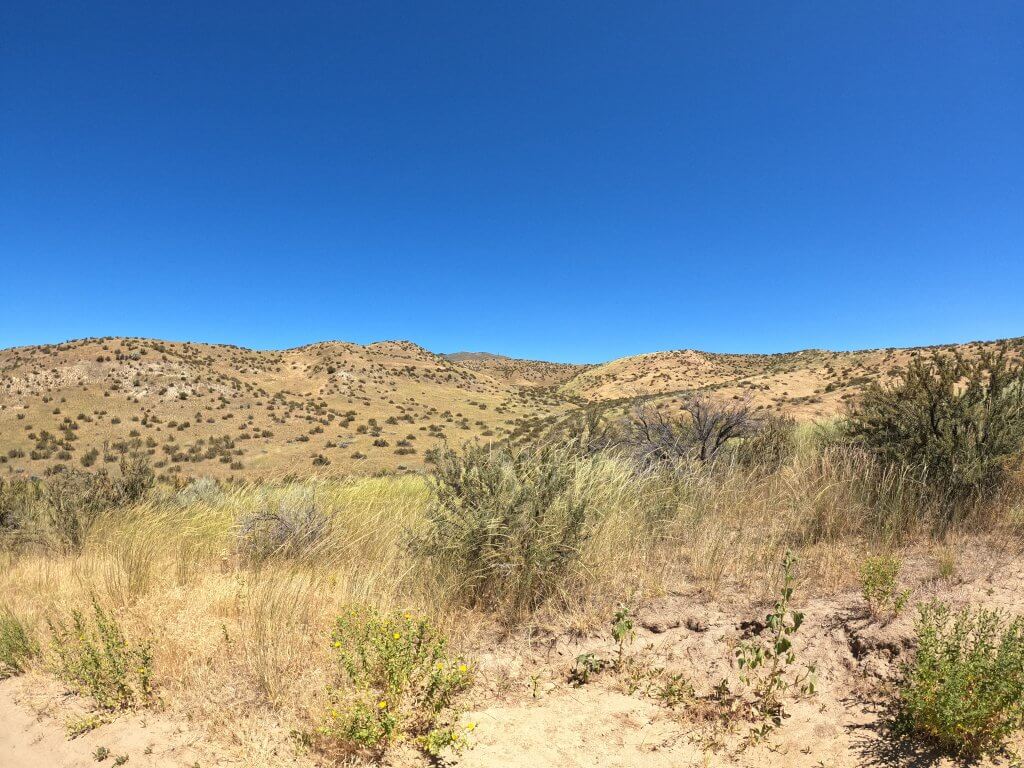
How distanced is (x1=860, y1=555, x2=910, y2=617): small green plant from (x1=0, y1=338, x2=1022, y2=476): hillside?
47.2 feet

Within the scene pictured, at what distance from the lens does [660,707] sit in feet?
8.89

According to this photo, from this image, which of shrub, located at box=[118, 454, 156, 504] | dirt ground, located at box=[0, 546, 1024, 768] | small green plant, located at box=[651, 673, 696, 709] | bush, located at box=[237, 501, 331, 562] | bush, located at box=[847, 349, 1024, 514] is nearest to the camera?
dirt ground, located at box=[0, 546, 1024, 768]

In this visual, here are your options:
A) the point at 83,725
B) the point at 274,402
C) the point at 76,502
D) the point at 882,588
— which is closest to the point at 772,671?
the point at 882,588

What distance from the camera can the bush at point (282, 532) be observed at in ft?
16.4

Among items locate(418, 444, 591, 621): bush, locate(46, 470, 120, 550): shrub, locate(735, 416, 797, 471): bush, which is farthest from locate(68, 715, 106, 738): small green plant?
locate(735, 416, 797, 471): bush

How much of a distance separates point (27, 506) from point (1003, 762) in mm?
11016

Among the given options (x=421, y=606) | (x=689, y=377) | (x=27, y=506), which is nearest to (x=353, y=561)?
(x=421, y=606)

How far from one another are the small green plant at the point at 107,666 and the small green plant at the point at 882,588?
14.8ft

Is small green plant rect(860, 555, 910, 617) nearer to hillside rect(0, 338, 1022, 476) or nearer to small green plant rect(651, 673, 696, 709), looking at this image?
small green plant rect(651, 673, 696, 709)

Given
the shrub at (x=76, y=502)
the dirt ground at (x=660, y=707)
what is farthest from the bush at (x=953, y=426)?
the shrub at (x=76, y=502)

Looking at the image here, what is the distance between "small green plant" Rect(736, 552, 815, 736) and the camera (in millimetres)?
2586

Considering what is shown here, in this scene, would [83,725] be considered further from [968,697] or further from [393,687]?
[968,697]

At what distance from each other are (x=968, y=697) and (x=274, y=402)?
47077 millimetres

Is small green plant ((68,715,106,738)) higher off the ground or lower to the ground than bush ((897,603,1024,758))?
lower
